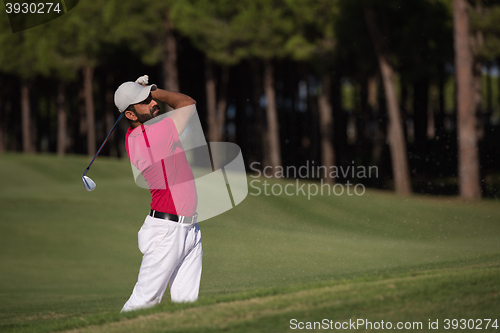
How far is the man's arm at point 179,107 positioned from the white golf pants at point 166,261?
2.53 ft

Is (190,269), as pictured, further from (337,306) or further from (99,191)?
(99,191)

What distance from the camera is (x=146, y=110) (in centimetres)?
452

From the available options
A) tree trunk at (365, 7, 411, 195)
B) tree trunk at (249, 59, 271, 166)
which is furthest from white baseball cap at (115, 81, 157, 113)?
tree trunk at (249, 59, 271, 166)

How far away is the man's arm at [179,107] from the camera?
14.9ft

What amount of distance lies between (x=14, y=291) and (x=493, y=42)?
56.0ft

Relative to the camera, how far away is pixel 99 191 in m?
16.7

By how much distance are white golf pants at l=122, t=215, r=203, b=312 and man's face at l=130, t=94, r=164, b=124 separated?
786 mm

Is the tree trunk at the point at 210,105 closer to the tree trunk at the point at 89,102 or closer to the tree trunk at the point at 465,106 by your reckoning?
the tree trunk at the point at 89,102

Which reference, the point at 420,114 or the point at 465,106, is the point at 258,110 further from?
the point at 465,106

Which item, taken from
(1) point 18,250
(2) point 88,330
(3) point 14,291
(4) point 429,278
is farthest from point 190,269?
(1) point 18,250

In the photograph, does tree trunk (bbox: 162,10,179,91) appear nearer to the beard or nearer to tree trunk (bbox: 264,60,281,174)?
tree trunk (bbox: 264,60,281,174)

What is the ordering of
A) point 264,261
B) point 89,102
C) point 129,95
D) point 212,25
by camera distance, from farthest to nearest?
point 89,102, point 212,25, point 264,261, point 129,95

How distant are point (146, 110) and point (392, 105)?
1772cm

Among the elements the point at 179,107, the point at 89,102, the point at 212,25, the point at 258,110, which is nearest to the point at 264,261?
the point at 179,107
